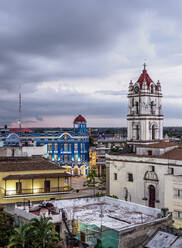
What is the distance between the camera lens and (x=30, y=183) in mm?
31531

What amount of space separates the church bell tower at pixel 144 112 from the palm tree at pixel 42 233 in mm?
30068

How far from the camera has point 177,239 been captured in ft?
64.3

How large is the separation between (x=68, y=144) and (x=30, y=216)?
50.8 metres

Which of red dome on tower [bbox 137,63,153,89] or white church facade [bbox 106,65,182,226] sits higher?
red dome on tower [bbox 137,63,153,89]

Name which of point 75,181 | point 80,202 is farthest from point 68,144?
point 80,202

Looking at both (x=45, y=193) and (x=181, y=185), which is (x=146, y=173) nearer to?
(x=181, y=185)

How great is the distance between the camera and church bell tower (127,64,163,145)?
48.7m

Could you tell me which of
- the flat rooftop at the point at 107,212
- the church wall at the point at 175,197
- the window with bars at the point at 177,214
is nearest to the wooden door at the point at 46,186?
the flat rooftop at the point at 107,212

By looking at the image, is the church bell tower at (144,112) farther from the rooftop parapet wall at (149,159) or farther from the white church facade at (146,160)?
the rooftop parapet wall at (149,159)

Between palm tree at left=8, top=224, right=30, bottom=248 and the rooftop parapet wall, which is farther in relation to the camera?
the rooftop parapet wall

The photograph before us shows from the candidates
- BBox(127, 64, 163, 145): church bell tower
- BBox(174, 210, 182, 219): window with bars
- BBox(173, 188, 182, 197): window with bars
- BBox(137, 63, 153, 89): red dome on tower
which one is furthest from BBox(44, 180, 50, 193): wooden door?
BBox(137, 63, 153, 89): red dome on tower

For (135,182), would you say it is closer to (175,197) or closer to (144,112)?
(144,112)

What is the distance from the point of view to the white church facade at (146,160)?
129ft

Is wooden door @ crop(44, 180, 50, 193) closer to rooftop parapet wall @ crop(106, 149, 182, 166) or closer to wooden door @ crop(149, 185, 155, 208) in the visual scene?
rooftop parapet wall @ crop(106, 149, 182, 166)
